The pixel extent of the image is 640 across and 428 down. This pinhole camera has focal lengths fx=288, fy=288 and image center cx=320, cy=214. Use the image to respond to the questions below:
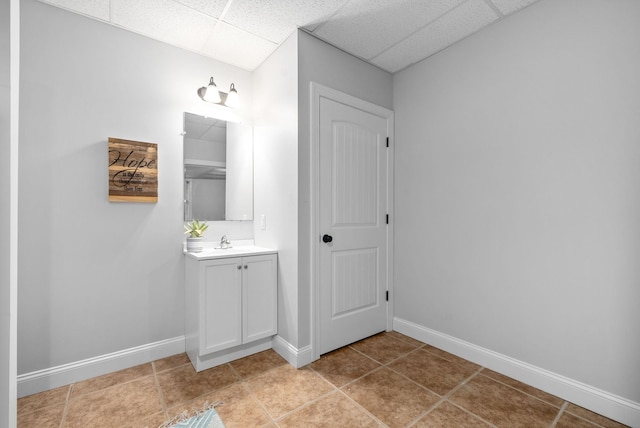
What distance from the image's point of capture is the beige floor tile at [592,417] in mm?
1639

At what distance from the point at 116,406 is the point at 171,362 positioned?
0.54 metres

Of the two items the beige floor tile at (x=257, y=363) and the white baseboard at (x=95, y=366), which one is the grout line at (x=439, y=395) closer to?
the beige floor tile at (x=257, y=363)

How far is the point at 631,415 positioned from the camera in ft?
5.32

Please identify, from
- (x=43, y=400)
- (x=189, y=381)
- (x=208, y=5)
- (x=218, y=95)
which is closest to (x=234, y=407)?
(x=189, y=381)

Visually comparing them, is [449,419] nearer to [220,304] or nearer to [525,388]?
[525,388]

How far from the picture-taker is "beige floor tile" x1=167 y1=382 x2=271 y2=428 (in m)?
1.65

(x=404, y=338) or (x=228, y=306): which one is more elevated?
(x=228, y=306)

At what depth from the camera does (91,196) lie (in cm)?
214

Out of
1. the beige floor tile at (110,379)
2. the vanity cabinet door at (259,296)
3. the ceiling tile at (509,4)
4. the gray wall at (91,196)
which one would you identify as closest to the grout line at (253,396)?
the vanity cabinet door at (259,296)

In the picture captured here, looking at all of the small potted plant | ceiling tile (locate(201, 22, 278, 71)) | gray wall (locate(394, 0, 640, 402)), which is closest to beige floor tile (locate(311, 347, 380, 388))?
gray wall (locate(394, 0, 640, 402))

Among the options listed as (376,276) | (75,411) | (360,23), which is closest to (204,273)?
(75,411)

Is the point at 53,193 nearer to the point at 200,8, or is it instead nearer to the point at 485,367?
the point at 200,8

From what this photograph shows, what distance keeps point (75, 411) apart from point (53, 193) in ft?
4.64

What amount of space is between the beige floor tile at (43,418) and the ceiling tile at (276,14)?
283cm
